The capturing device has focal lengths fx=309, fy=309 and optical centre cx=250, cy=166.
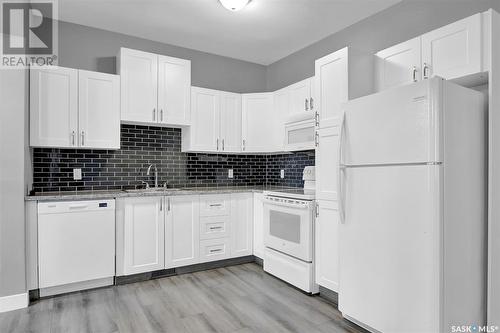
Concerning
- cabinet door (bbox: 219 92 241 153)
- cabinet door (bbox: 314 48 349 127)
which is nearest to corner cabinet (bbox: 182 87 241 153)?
cabinet door (bbox: 219 92 241 153)

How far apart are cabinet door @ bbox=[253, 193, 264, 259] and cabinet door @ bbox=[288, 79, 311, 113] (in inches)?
45.4

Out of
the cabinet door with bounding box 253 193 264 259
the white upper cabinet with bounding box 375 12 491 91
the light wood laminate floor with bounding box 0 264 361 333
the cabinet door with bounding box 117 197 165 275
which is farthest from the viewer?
the cabinet door with bounding box 253 193 264 259

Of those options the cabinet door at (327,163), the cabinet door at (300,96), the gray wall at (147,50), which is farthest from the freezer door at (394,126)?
the gray wall at (147,50)

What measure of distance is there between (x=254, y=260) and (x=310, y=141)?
68.4 inches

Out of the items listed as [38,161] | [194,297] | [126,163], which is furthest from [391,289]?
[38,161]

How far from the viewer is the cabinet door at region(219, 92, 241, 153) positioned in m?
4.18

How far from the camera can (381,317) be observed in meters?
2.09

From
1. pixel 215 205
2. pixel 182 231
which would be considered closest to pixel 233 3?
pixel 215 205

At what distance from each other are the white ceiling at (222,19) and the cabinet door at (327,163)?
1.34 metres

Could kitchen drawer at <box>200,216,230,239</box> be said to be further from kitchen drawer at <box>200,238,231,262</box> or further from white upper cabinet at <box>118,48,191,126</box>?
white upper cabinet at <box>118,48,191,126</box>

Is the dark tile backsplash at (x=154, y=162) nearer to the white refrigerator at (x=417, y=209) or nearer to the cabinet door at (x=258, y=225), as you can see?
the cabinet door at (x=258, y=225)

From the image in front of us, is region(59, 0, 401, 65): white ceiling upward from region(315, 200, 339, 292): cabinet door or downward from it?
upward
